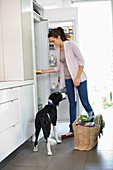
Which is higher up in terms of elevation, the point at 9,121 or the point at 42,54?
the point at 42,54

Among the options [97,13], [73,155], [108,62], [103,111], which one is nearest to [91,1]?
[97,13]

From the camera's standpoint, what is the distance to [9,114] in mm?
2477

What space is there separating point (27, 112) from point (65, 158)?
738 millimetres

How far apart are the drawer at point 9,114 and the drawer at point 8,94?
4cm

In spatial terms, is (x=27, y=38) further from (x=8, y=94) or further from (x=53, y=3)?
(x=53, y=3)

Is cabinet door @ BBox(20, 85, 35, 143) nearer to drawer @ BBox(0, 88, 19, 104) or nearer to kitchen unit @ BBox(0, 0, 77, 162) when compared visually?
kitchen unit @ BBox(0, 0, 77, 162)

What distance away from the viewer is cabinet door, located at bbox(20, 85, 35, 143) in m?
2.89

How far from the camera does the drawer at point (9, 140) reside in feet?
7.54

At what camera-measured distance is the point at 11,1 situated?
3041mm

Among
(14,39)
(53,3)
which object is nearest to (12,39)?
(14,39)

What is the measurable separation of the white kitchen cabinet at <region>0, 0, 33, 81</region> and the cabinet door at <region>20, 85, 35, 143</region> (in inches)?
7.6

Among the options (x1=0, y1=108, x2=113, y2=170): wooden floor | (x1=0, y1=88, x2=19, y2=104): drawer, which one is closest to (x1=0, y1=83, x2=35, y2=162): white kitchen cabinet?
(x1=0, y1=88, x2=19, y2=104): drawer

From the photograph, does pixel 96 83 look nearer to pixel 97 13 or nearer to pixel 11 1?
pixel 97 13

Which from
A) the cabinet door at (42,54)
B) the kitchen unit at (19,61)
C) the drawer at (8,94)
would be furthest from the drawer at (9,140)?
the cabinet door at (42,54)
